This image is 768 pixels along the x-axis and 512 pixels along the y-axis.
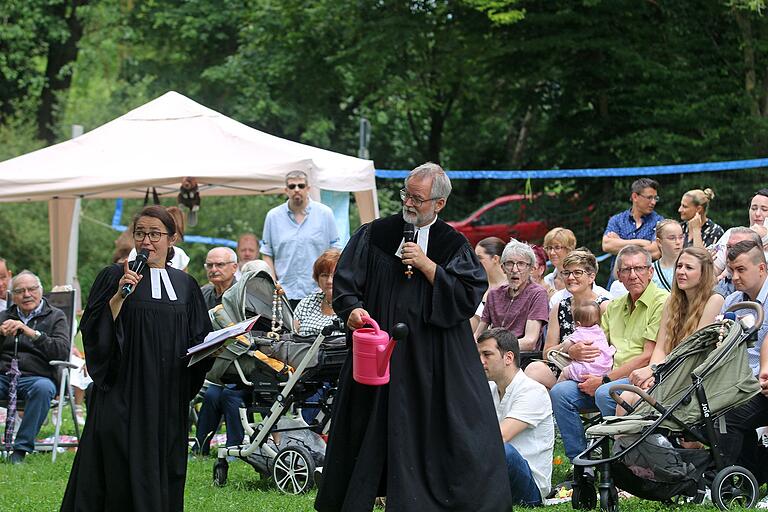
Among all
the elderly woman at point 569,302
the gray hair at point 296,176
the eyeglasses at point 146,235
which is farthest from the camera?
the gray hair at point 296,176

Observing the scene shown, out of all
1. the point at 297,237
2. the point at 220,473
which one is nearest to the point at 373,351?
the point at 220,473

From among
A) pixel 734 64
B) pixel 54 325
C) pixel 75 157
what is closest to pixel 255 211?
pixel 734 64

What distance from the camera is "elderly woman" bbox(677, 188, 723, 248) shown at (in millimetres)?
10078

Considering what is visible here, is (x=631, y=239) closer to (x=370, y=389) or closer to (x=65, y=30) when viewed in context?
(x=370, y=389)

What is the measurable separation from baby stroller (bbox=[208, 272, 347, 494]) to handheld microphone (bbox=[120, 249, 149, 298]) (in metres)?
1.81

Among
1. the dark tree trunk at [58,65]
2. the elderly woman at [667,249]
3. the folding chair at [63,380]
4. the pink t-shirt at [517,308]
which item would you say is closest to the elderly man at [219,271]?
the folding chair at [63,380]

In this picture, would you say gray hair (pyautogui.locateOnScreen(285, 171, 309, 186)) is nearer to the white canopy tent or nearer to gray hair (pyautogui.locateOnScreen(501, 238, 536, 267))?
the white canopy tent

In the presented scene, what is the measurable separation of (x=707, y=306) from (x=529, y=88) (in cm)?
1313

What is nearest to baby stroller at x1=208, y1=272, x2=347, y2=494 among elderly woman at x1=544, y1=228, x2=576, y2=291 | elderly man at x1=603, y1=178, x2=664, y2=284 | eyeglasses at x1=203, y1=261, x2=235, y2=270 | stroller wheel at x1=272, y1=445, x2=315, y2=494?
stroller wheel at x1=272, y1=445, x2=315, y2=494

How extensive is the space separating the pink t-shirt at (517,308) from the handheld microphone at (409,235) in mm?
2978

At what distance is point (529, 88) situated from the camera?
20.5 meters

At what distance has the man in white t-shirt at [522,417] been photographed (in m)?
7.54

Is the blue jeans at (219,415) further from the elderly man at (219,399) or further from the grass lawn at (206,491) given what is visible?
the grass lawn at (206,491)

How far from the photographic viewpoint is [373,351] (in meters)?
5.85
